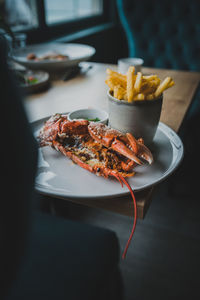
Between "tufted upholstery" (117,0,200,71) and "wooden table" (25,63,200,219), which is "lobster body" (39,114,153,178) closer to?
"wooden table" (25,63,200,219)

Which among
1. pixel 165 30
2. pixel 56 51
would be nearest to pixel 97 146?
pixel 56 51

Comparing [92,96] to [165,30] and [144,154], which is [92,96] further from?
[165,30]

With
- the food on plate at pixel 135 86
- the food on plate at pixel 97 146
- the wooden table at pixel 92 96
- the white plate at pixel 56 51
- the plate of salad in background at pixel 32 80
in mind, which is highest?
the food on plate at pixel 135 86

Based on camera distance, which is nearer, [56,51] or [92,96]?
[92,96]

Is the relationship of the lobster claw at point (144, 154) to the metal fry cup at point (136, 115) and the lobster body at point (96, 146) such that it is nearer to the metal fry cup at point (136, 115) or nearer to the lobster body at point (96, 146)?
the lobster body at point (96, 146)

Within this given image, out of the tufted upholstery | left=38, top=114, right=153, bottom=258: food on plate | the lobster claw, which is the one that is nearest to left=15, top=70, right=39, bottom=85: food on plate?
left=38, top=114, right=153, bottom=258: food on plate

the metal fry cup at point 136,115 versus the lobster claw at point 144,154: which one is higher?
the metal fry cup at point 136,115

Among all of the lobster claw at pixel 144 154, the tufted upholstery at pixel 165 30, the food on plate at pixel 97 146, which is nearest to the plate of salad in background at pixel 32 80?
the food on plate at pixel 97 146
